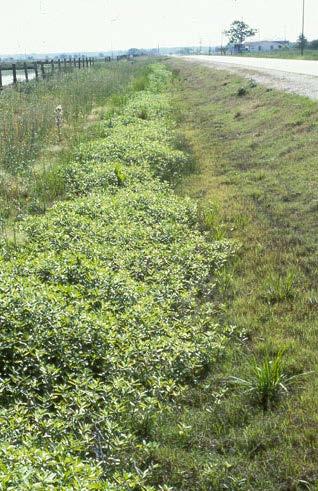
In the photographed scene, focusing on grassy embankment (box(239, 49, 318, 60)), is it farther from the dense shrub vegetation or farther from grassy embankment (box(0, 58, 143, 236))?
the dense shrub vegetation

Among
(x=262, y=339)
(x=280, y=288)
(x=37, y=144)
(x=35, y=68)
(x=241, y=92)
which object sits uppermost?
(x=35, y=68)

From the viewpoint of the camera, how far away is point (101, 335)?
13.7 feet

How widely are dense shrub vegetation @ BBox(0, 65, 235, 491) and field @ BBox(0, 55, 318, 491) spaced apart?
0.06 ft

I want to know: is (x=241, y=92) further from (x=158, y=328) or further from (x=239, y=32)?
(x=239, y=32)

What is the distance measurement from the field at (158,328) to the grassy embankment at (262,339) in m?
0.01

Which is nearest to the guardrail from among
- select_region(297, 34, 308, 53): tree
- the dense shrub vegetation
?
the dense shrub vegetation

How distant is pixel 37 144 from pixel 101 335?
28.0 feet

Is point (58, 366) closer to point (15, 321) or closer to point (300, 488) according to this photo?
point (15, 321)

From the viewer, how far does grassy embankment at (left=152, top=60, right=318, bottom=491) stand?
11.5ft

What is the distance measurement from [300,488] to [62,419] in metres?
1.54

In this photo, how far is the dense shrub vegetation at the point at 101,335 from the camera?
3176 millimetres

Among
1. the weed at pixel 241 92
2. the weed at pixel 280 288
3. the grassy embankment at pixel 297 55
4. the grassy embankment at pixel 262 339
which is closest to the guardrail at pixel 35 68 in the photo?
the weed at pixel 241 92

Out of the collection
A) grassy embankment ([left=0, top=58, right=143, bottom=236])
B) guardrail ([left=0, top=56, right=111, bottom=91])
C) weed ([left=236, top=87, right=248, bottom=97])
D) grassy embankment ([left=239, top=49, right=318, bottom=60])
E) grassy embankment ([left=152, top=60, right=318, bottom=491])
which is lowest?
grassy embankment ([left=152, top=60, right=318, bottom=491])

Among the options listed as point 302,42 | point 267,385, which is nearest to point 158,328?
point 267,385
